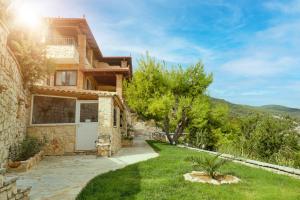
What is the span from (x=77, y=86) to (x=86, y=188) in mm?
18179

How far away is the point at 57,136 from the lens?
1573 centimetres

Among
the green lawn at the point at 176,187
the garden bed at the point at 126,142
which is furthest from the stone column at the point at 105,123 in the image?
the garden bed at the point at 126,142

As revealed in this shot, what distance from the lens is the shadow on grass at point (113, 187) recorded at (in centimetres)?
700

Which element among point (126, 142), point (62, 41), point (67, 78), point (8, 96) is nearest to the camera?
point (8, 96)

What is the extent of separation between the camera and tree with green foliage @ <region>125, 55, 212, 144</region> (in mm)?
23891

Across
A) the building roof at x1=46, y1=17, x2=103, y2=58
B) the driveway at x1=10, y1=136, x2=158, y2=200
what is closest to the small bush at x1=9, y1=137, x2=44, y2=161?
the driveway at x1=10, y1=136, x2=158, y2=200

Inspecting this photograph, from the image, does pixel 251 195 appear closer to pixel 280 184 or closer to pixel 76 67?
pixel 280 184

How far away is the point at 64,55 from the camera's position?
914 inches

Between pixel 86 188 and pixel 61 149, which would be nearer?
pixel 86 188

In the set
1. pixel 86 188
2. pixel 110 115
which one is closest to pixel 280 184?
pixel 86 188

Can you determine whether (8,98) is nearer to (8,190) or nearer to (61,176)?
(61,176)

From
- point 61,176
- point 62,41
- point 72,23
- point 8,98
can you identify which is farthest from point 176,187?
point 72,23

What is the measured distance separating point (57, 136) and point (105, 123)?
264 cm

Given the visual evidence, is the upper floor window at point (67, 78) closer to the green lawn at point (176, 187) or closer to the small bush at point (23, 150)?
the small bush at point (23, 150)
